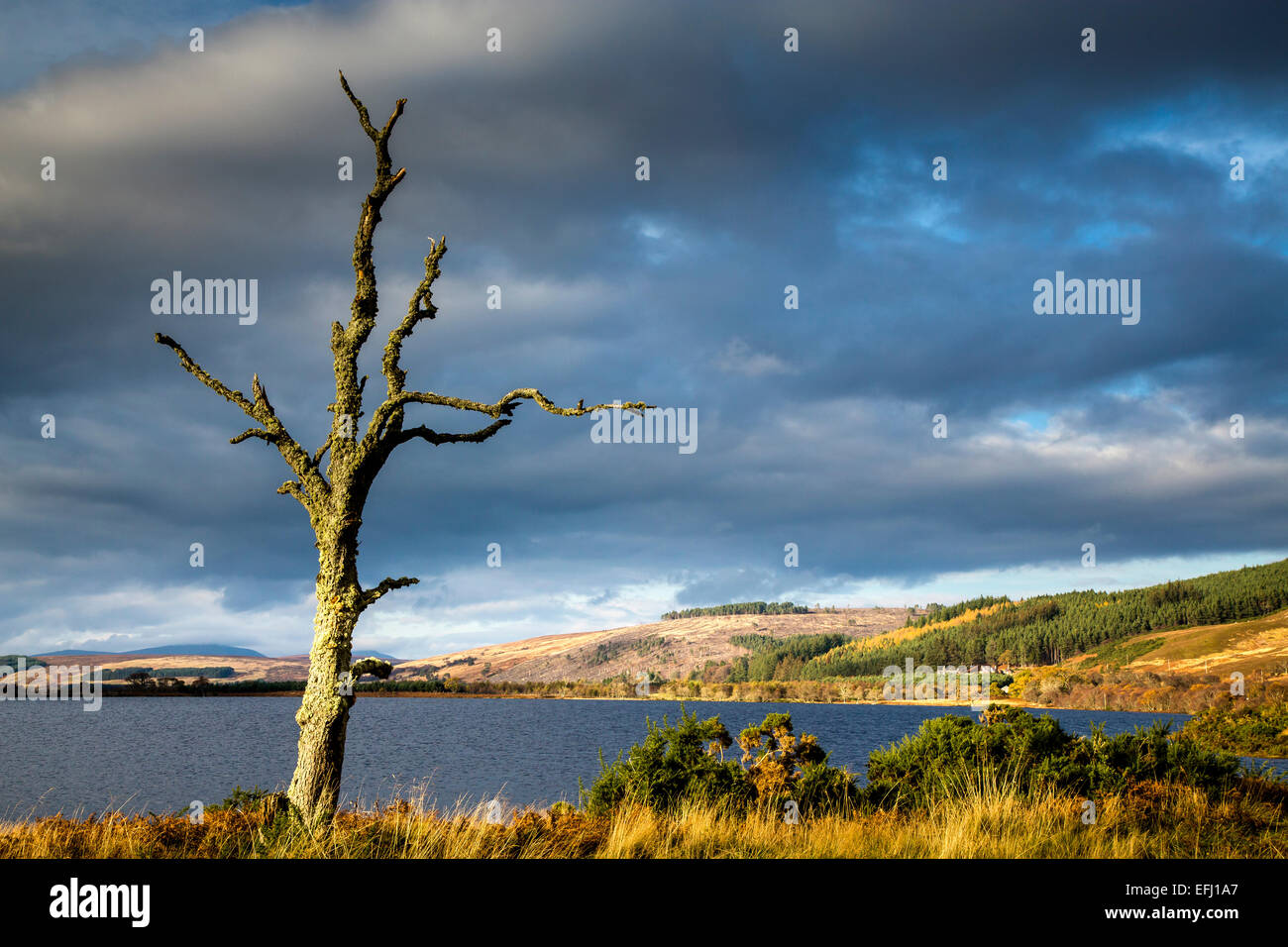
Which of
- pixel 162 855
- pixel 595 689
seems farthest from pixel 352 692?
pixel 595 689

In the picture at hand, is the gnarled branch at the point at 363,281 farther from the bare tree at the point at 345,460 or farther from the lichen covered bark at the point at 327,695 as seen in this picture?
the lichen covered bark at the point at 327,695

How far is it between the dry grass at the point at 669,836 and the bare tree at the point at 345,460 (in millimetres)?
761

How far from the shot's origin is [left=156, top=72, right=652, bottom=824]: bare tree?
1022 centimetres

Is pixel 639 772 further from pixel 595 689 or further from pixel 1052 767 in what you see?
pixel 595 689

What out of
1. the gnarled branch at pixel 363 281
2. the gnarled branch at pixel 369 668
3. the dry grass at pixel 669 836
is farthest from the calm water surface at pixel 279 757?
the gnarled branch at pixel 363 281

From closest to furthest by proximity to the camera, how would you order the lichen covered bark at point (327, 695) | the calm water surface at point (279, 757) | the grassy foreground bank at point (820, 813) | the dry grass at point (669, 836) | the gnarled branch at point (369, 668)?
the dry grass at point (669, 836) < the grassy foreground bank at point (820, 813) < the lichen covered bark at point (327, 695) < the gnarled branch at point (369, 668) < the calm water surface at point (279, 757)

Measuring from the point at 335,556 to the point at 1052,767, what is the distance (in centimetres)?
1378

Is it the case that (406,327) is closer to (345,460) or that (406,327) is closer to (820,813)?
(345,460)

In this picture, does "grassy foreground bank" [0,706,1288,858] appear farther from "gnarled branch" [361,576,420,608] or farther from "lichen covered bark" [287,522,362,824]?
"gnarled branch" [361,576,420,608]

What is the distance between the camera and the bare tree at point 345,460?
10219 mm

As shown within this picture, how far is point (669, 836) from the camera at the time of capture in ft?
35.9

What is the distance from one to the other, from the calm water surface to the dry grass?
625 centimetres

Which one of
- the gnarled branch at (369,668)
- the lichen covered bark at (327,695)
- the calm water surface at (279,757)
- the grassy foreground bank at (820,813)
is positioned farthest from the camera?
the calm water surface at (279,757)
